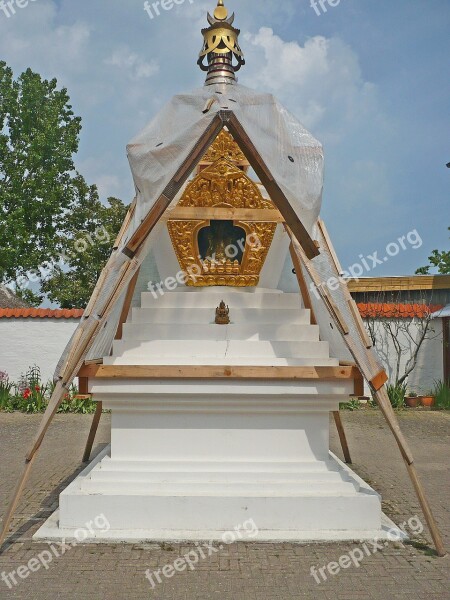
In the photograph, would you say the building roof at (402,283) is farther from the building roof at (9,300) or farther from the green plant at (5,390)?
the building roof at (9,300)

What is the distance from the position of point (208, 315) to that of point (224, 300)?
0.23m

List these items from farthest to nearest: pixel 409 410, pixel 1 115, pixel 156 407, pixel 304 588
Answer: pixel 1 115, pixel 409 410, pixel 156 407, pixel 304 588

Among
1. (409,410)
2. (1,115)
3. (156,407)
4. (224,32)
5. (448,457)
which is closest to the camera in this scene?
(156,407)

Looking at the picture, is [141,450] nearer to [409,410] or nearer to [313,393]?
[313,393]

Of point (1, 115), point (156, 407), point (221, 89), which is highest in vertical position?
Result: point (1, 115)

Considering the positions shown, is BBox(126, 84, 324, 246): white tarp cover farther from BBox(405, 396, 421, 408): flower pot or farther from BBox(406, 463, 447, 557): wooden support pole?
BBox(405, 396, 421, 408): flower pot

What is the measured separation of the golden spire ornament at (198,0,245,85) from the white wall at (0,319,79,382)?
714cm

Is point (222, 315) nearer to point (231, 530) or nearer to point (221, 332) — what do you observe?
point (221, 332)

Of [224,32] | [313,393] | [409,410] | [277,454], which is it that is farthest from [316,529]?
[409,410]

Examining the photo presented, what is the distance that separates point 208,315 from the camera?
4996 mm

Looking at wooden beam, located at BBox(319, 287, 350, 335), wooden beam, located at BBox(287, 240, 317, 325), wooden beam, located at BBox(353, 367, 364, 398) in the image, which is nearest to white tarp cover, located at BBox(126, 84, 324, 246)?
wooden beam, located at BBox(319, 287, 350, 335)

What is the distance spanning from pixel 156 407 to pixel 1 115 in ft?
53.2

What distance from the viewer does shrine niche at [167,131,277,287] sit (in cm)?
520

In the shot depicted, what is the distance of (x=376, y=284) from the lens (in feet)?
49.6
